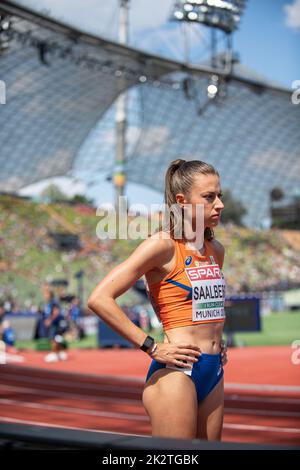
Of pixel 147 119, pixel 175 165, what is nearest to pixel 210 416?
pixel 175 165

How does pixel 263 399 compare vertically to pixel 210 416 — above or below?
below

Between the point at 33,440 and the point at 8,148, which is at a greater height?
the point at 8,148

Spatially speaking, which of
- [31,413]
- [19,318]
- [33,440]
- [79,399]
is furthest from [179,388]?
[19,318]

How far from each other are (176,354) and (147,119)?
54.6m

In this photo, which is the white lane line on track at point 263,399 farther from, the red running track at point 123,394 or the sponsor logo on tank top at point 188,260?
the sponsor logo on tank top at point 188,260

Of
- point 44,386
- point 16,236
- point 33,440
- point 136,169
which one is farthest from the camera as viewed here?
point 136,169

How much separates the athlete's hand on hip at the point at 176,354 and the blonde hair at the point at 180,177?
431mm

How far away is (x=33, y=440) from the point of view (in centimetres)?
190

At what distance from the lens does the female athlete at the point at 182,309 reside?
266cm

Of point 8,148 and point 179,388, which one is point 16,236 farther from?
point 179,388

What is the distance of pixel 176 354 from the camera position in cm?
266

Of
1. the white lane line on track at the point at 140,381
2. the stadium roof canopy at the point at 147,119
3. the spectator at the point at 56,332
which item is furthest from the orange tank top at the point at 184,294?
the stadium roof canopy at the point at 147,119

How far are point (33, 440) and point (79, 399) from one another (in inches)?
361

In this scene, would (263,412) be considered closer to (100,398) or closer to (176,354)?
(100,398)
